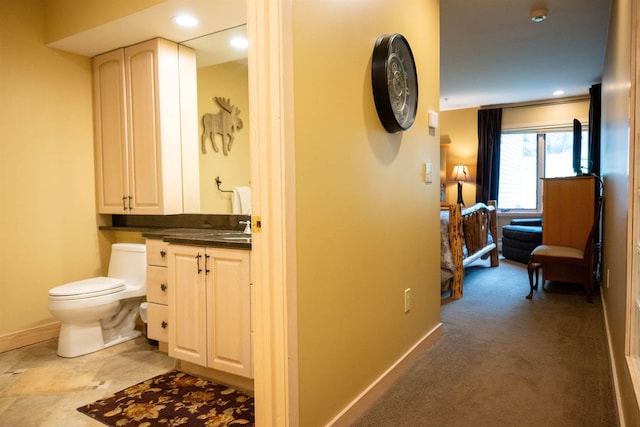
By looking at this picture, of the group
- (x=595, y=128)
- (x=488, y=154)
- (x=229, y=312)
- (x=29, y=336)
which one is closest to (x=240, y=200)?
(x=229, y=312)

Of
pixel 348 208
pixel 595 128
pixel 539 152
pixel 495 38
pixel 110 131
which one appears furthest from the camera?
pixel 539 152

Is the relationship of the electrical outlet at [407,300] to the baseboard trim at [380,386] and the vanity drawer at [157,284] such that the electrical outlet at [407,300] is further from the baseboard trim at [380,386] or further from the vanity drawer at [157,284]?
the vanity drawer at [157,284]

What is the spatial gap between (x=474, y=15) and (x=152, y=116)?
2762 millimetres

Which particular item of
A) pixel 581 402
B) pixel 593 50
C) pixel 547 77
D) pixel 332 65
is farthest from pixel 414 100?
pixel 547 77

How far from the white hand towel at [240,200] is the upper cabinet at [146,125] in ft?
1.31

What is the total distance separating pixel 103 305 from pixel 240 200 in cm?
114

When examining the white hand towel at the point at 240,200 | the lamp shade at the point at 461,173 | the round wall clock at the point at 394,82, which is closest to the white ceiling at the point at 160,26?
the round wall clock at the point at 394,82

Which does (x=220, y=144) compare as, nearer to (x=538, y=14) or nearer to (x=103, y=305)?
(x=103, y=305)

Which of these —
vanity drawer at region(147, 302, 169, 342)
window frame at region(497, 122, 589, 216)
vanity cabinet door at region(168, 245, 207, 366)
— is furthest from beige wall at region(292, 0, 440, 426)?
window frame at region(497, 122, 589, 216)

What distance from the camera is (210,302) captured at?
216cm

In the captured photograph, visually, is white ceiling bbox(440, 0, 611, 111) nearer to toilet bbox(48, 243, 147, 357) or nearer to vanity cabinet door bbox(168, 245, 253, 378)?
vanity cabinet door bbox(168, 245, 253, 378)

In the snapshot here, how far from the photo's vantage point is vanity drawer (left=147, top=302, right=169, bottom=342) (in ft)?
8.31

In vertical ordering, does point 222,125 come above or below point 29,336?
above

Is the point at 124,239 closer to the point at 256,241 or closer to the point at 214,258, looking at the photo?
the point at 214,258
